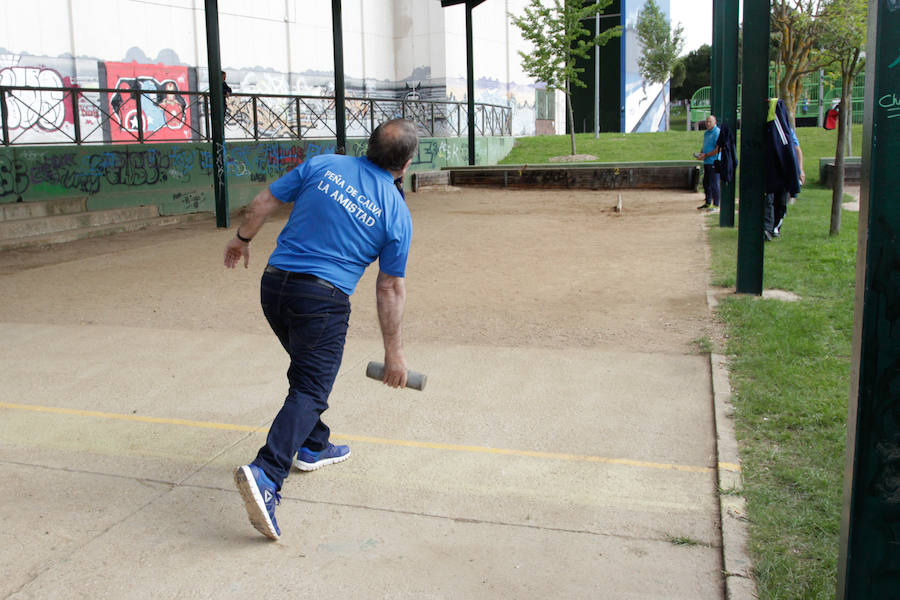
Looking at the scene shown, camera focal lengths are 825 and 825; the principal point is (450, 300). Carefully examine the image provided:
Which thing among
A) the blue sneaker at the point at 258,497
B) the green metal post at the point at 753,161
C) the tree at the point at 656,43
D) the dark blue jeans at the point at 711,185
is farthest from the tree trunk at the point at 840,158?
the tree at the point at 656,43

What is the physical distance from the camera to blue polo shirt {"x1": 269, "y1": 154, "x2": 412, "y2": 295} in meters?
3.42

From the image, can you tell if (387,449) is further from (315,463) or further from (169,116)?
(169,116)

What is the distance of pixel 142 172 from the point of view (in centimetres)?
1577

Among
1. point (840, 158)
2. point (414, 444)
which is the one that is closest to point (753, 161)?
point (840, 158)

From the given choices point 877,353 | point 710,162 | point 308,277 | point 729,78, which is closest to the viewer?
point 877,353

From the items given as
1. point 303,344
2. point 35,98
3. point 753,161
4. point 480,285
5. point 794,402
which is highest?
point 35,98

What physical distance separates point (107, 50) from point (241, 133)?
460 cm

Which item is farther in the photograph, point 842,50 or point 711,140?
point 711,140

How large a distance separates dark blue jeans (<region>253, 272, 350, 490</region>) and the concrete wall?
1191cm

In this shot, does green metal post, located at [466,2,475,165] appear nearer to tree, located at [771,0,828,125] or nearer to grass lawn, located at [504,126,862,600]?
tree, located at [771,0,828,125]

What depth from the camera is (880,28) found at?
2.11m

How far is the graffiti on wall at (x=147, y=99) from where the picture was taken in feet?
71.2

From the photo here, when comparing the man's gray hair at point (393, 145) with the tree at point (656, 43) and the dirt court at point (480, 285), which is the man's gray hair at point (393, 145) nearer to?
the dirt court at point (480, 285)

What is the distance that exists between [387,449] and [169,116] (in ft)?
69.1
